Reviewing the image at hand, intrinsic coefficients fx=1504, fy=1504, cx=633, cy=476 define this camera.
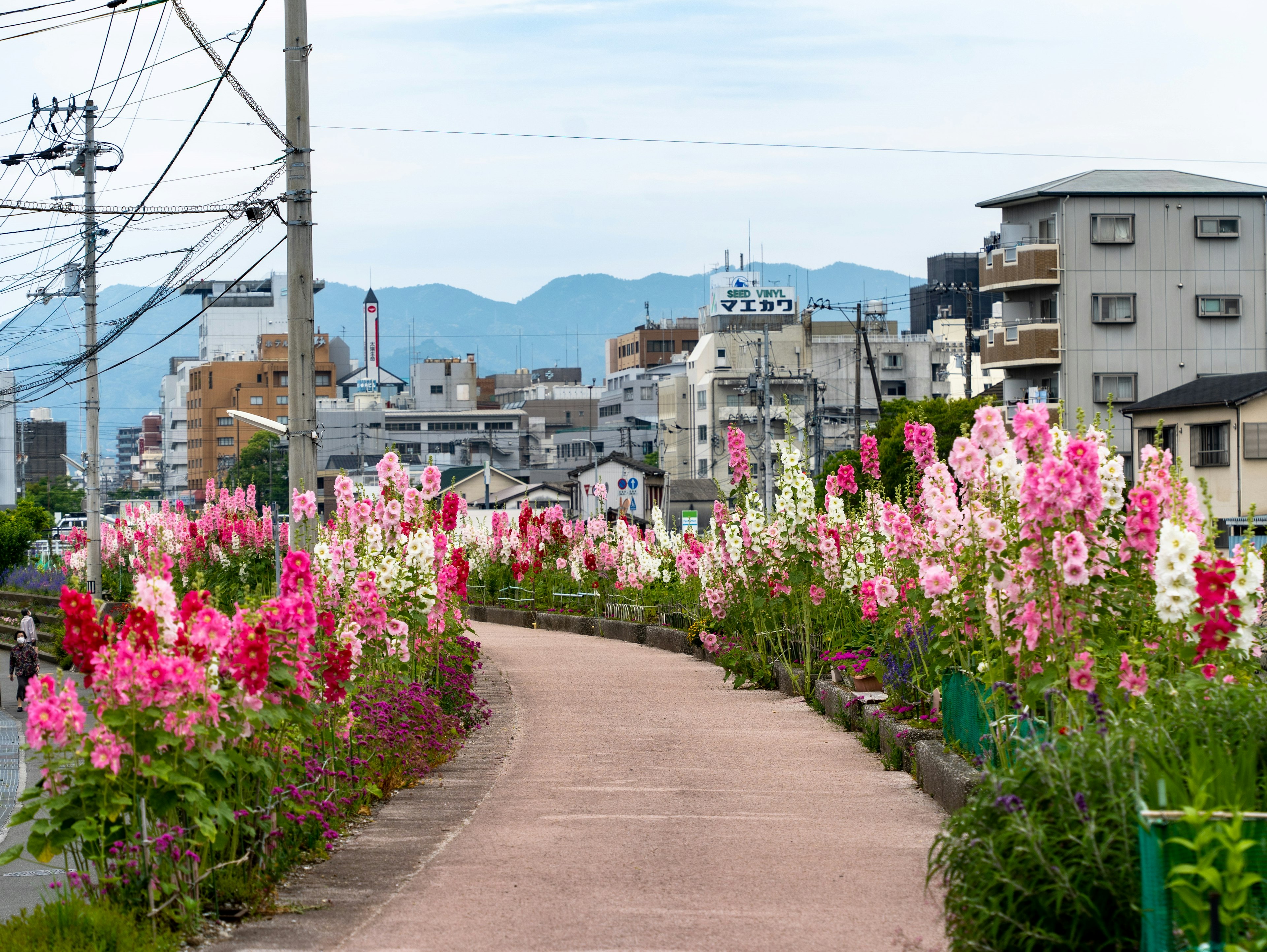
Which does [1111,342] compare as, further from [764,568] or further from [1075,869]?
[1075,869]

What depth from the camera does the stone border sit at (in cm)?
893

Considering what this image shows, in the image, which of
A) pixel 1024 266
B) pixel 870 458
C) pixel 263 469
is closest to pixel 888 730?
pixel 870 458

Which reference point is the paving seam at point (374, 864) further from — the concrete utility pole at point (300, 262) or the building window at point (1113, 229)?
the building window at point (1113, 229)

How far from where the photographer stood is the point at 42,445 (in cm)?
13825

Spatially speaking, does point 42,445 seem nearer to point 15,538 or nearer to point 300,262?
point 15,538

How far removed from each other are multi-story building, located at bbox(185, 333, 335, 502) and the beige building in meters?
83.7

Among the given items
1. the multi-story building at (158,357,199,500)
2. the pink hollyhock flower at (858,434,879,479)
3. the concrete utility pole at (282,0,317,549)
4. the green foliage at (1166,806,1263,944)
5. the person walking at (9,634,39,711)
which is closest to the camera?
the green foliage at (1166,806,1263,944)

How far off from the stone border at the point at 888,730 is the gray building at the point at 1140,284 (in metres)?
24.9

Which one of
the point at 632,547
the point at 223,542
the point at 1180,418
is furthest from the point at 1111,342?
the point at 223,542

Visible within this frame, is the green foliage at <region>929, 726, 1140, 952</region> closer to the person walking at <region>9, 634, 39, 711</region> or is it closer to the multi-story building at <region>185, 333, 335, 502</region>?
the person walking at <region>9, 634, 39, 711</region>

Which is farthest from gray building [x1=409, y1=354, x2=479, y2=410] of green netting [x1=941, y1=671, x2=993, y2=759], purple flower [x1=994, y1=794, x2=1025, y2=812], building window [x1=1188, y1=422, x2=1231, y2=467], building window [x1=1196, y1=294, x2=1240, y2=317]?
purple flower [x1=994, y1=794, x2=1025, y2=812]

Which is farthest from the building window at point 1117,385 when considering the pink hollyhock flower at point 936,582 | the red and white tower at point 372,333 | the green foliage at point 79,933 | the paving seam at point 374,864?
the red and white tower at point 372,333

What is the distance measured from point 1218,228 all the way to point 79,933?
45831 mm

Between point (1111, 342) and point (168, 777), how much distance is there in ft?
143
